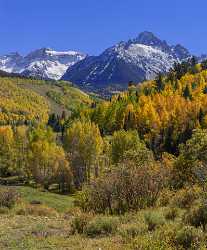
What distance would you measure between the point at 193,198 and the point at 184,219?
17.8ft

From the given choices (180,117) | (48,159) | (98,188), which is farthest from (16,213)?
(180,117)

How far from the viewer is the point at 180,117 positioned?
5394 inches

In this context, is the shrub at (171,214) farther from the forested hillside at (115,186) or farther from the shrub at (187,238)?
the shrub at (187,238)

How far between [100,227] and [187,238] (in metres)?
4.32

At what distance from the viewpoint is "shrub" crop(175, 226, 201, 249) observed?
12757 millimetres

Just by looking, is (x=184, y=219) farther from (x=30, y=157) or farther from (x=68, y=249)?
(x=30, y=157)

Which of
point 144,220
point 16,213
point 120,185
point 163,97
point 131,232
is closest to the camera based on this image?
point 131,232

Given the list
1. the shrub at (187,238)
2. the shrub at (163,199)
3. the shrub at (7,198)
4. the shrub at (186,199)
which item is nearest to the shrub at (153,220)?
the shrub at (187,238)

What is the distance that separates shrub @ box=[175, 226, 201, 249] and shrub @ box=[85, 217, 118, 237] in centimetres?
373

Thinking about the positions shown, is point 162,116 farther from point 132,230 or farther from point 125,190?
point 132,230

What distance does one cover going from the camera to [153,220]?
634 inches

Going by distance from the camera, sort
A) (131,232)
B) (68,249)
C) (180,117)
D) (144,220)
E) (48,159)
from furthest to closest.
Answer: (180,117) → (48,159) → (144,220) → (131,232) → (68,249)

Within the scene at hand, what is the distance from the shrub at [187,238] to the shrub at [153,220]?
2.73m

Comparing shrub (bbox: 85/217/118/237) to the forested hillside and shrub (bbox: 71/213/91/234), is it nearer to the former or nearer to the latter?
the forested hillside
